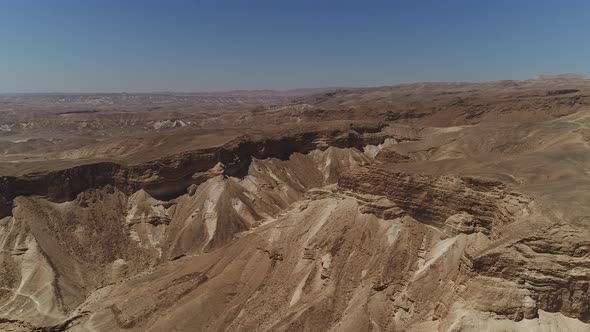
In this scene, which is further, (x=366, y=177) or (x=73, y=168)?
(x=73, y=168)

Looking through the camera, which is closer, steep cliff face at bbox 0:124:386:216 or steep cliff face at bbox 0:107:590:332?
steep cliff face at bbox 0:107:590:332

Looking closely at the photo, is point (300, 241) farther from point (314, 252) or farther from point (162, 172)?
point (162, 172)

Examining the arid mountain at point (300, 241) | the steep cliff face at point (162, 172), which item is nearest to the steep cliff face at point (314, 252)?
the arid mountain at point (300, 241)

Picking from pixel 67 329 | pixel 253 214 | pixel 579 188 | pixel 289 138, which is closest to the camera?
pixel 579 188

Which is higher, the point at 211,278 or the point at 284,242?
the point at 284,242

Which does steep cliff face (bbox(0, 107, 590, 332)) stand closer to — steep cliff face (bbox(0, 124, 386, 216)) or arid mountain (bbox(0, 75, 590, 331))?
arid mountain (bbox(0, 75, 590, 331))

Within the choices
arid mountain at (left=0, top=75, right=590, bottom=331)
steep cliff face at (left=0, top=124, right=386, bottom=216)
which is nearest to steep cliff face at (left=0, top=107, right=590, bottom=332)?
arid mountain at (left=0, top=75, right=590, bottom=331)

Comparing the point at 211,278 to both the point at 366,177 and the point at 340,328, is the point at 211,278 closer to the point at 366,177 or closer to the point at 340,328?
the point at 340,328

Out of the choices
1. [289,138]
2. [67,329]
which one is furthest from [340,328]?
[289,138]
